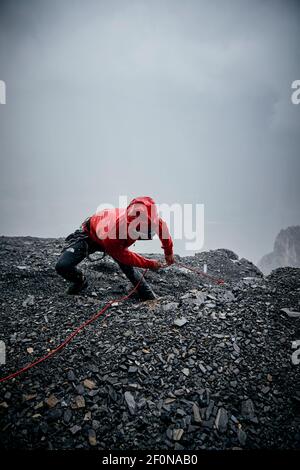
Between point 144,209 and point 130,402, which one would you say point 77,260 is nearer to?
point 144,209

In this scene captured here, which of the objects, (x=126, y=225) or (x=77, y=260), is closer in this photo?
(x=126, y=225)

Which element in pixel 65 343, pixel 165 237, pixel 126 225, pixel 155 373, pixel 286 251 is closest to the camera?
pixel 155 373

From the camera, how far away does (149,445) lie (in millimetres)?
2533

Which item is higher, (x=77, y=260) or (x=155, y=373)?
(x=77, y=260)

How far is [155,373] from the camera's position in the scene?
10.8 ft

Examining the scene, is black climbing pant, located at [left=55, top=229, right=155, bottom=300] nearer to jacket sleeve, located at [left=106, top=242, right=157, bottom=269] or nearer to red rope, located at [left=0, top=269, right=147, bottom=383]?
red rope, located at [left=0, top=269, right=147, bottom=383]

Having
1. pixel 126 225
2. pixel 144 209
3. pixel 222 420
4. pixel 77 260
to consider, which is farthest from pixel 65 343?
pixel 144 209

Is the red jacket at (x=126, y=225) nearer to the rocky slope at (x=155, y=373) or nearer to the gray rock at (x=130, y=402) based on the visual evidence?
the rocky slope at (x=155, y=373)

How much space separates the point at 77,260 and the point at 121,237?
56.5 inches

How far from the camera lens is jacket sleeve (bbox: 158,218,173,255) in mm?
4739

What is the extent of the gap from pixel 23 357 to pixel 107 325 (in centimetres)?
144

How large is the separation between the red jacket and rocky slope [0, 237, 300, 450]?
49.1 inches

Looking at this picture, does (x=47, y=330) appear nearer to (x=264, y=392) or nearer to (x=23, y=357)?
(x=23, y=357)

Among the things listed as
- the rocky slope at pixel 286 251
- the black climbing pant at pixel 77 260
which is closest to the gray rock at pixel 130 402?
the black climbing pant at pixel 77 260
